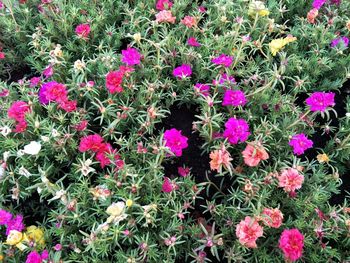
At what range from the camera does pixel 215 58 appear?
9.47 ft

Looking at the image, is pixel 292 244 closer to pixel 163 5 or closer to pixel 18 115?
pixel 18 115

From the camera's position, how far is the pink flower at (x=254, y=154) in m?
2.26

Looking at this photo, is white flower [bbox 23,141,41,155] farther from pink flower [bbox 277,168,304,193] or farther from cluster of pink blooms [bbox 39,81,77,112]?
pink flower [bbox 277,168,304,193]

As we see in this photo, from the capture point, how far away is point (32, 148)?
2.32m

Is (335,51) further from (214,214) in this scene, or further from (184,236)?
(184,236)

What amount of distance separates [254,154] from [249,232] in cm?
47

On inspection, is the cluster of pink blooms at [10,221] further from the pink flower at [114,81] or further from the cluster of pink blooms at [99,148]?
the pink flower at [114,81]

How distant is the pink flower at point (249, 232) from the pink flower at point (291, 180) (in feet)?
1.07

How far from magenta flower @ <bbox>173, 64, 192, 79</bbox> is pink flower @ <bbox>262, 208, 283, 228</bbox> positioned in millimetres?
1142

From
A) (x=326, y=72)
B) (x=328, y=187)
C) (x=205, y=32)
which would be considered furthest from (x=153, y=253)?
(x=326, y=72)

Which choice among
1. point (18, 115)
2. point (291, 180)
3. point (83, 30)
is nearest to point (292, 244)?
point (291, 180)

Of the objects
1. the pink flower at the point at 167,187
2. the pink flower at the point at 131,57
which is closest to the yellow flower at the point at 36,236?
the pink flower at the point at 167,187

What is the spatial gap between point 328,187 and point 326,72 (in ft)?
3.67

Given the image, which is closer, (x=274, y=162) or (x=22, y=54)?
(x=274, y=162)
